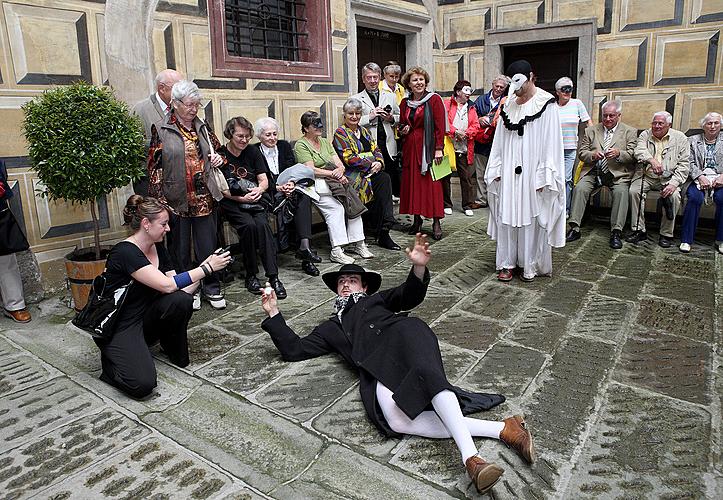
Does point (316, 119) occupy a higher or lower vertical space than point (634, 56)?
lower

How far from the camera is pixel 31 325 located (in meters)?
4.34

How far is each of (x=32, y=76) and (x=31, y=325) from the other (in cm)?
199

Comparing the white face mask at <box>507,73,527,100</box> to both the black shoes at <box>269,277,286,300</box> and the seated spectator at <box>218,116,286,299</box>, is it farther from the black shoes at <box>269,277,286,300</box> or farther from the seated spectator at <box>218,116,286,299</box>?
the black shoes at <box>269,277,286,300</box>

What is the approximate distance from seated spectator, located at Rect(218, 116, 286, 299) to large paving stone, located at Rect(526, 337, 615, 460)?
2.43 meters

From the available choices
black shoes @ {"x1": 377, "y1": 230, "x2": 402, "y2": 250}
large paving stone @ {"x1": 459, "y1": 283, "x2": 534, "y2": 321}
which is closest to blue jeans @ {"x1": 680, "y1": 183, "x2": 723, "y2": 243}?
large paving stone @ {"x1": 459, "y1": 283, "x2": 534, "y2": 321}

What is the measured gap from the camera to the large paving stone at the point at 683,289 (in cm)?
468

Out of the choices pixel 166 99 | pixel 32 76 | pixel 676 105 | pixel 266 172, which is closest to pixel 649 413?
pixel 266 172

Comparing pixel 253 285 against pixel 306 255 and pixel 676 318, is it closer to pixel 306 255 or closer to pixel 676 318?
pixel 306 255

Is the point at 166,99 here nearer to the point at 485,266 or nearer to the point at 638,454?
the point at 485,266

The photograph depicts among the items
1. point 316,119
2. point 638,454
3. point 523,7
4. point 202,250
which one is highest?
point 523,7

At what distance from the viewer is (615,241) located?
6.36 metres

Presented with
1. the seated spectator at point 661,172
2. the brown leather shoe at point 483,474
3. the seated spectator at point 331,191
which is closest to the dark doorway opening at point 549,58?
the seated spectator at point 661,172

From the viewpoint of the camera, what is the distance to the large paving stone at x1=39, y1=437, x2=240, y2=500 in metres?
2.39

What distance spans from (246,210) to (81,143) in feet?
4.97
